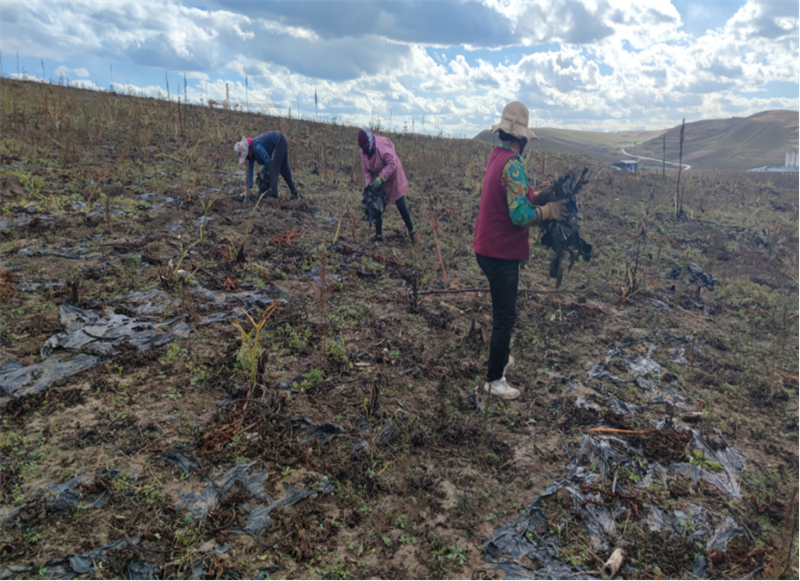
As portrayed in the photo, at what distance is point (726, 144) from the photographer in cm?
5844

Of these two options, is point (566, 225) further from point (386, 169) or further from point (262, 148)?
point (262, 148)

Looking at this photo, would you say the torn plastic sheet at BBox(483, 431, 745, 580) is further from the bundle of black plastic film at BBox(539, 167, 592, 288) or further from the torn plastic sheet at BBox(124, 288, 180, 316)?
the torn plastic sheet at BBox(124, 288, 180, 316)

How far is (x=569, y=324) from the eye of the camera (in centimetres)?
457

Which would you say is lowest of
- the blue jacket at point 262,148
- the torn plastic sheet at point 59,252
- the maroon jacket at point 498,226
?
→ the torn plastic sheet at point 59,252

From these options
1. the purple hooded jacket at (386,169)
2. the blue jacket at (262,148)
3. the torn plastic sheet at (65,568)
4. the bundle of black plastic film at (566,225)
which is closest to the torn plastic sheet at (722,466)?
the bundle of black plastic film at (566,225)

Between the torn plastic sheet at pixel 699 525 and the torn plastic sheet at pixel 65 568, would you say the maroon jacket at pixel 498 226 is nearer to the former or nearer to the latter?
the torn plastic sheet at pixel 699 525

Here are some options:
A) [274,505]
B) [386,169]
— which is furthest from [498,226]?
[386,169]

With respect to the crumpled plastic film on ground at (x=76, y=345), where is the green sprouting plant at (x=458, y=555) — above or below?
below

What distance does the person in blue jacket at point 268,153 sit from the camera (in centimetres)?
646

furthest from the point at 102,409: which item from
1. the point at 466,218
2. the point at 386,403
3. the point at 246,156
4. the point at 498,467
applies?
the point at 466,218

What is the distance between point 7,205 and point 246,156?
2.95 meters

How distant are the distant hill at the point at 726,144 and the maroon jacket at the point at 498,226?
42277mm

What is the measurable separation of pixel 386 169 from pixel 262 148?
7.57ft

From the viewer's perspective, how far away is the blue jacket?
666 centimetres
